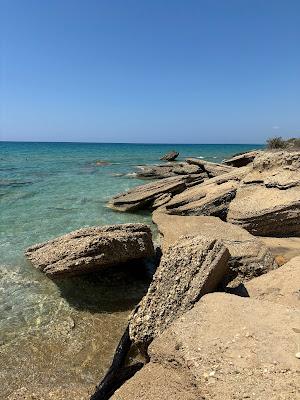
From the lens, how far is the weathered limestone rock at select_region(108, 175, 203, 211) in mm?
17531

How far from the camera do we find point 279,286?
648cm

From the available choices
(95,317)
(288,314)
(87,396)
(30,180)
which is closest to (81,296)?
(95,317)

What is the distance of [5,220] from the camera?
50.7 ft

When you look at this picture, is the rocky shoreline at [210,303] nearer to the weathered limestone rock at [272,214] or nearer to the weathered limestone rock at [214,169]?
the weathered limestone rock at [272,214]

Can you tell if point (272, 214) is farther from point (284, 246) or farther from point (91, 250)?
point (91, 250)

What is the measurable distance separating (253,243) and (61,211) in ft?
35.6

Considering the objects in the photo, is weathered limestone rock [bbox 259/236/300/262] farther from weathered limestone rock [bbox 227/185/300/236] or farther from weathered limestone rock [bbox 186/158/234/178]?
weathered limestone rock [bbox 186/158/234/178]

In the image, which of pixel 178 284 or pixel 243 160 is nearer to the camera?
pixel 178 284

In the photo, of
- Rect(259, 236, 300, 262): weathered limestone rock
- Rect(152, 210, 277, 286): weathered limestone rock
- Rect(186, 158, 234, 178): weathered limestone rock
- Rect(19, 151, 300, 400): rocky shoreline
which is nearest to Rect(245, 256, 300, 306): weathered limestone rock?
Rect(19, 151, 300, 400): rocky shoreline

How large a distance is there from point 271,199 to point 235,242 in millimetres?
3254

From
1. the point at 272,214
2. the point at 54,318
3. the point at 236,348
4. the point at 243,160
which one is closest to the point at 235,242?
the point at 272,214

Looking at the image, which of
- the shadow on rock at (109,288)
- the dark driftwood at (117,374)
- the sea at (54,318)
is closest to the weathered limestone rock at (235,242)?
the shadow on rock at (109,288)

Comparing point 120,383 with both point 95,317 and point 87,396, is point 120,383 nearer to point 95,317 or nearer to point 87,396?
point 87,396

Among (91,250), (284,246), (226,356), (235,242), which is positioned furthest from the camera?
(284,246)
